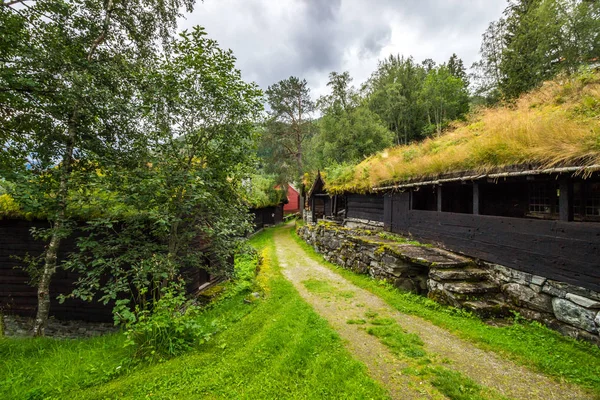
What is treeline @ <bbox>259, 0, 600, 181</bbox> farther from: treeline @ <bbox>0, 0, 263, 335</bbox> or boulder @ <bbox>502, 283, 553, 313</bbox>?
boulder @ <bbox>502, 283, 553, 313</bbox>

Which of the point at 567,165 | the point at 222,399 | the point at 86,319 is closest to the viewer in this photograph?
the point at 222,399

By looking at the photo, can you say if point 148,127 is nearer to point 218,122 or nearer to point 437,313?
point 218,122

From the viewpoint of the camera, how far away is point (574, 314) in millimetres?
4578

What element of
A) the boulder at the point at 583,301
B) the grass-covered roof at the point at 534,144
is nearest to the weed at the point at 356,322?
the boulder at the point at 583,301

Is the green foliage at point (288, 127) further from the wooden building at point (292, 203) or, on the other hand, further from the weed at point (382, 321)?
the weed at point (382, 321)

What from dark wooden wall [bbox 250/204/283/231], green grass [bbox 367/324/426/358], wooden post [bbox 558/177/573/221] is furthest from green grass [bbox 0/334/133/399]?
dark wooden wall [bbox 250/204/283/231]

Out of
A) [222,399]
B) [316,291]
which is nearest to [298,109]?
[316,291]

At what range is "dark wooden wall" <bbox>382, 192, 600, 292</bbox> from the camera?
4547 millimetres

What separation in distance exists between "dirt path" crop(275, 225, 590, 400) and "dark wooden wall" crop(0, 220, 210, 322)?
5.40m

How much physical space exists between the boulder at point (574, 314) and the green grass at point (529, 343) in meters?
0.30

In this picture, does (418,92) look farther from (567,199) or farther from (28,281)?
(28,281)

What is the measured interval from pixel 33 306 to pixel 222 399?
31.6ft

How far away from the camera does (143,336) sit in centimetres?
465

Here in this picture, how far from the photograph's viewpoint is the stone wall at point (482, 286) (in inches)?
180
